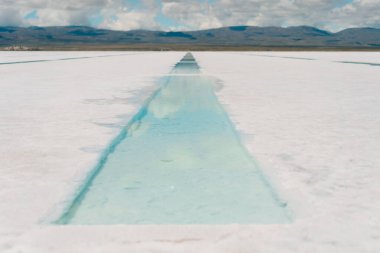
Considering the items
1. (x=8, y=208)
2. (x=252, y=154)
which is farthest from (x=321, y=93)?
(x=8, y=208)

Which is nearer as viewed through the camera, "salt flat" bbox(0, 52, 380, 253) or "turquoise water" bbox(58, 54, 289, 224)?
"salt flat" bbox(0, 52, 380, 253)

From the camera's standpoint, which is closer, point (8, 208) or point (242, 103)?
point (8, 208)

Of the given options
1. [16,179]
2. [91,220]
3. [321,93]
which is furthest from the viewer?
[321,93]

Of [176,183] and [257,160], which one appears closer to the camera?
[176,183]

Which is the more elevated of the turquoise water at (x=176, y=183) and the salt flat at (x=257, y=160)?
the salt flat at (x=257, y=160)

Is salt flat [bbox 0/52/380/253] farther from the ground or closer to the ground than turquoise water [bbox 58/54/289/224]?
farther from the ground

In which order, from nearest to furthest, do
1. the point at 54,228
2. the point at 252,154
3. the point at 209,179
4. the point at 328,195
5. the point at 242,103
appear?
the point at 54,228
the point at 328,195
the point at 209,179
the point at 252,154
the point at 242,103

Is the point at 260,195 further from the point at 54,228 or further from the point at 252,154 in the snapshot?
the point at 54,228

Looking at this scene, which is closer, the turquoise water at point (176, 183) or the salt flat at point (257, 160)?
the salt flat at point (257, 160)
